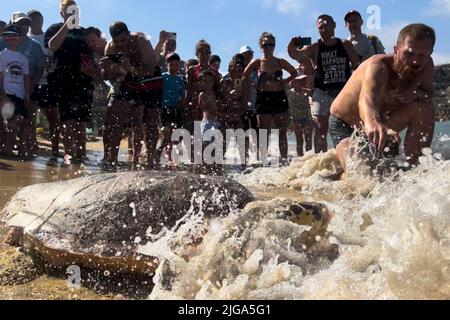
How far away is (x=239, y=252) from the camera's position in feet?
7.33

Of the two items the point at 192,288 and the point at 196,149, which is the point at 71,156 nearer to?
the point at 196,149

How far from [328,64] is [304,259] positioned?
4195 mm

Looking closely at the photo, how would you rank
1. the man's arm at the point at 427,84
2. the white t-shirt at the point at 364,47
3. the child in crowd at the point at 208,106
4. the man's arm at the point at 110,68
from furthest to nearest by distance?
1. the white t-shirt at the point at 364,47
2. the child in crowd at the point at 208,106
3. the man's arm at the point at 110,68
4. the man's arm at the point at 427,84

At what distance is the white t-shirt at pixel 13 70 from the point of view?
596 centimetres

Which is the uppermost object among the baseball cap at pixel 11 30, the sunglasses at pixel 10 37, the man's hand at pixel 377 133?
the baseball cap at pixel 11 30

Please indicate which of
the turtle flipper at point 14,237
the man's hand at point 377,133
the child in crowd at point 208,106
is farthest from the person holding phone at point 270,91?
the turtle flipper at point 14,237

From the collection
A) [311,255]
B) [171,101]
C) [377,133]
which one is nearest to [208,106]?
[171,101]

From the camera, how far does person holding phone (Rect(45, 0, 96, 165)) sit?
5.69 m

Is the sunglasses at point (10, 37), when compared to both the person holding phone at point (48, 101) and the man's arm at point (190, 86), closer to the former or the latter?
the person holding phone at point (48, 101)

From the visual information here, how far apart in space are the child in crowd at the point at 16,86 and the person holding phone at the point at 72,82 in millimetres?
459

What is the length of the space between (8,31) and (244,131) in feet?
10.8

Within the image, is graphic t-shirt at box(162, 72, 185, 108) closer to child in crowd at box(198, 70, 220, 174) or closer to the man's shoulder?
child in crowd at box(198, 70, 220, 174)
